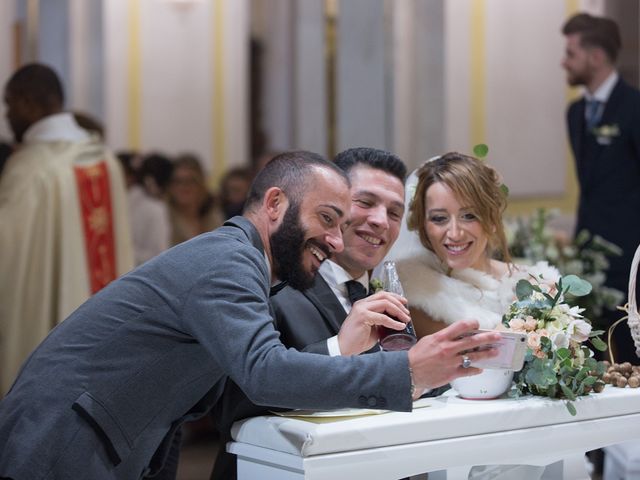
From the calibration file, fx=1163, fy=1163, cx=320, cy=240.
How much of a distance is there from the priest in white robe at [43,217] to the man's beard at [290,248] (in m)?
2.80

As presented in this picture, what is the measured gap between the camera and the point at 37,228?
541cm

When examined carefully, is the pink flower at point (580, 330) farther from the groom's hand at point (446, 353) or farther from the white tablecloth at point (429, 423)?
the groom's hand at point (446, 353)

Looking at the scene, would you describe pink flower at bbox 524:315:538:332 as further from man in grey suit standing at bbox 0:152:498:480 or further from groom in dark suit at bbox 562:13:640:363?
groom in dark suit at bbox 562:13:640:363

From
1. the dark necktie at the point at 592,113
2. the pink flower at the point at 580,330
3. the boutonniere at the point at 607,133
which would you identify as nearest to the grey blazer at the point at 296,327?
the pink flower at the point at 580,330

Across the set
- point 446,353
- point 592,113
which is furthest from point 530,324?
point 592,113

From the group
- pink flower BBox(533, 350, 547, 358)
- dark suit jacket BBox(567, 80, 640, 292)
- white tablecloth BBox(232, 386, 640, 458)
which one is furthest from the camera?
dark suit jacket BBox(567, 80, 640, 292)

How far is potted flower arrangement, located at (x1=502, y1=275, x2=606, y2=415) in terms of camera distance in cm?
289

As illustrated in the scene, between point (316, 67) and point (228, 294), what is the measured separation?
24.1 ft

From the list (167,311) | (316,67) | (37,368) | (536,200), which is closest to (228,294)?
(167,311)

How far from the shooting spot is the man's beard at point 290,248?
277 centimetres

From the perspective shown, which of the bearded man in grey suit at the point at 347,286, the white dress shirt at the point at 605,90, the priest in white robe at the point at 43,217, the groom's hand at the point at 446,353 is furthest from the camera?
the white dress shirt at the point at 605,90

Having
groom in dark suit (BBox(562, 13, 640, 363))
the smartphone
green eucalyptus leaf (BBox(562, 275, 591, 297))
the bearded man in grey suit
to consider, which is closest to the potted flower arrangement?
green eucalyptus leaf (BBox(562, 275, 591, 297))

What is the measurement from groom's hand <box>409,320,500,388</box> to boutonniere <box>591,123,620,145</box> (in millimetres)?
3753

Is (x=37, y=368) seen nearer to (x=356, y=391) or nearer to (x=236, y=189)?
(x=356, y=391)
